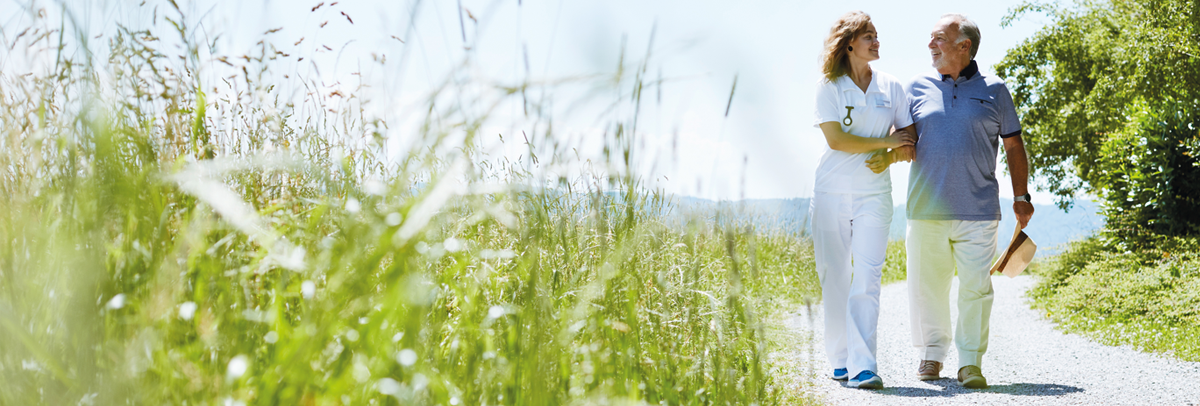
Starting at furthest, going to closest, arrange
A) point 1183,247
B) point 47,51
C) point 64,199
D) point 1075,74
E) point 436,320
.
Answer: point 1075,74 → point 1183,247 → point 47,51 → point 436,320 → point 64,199

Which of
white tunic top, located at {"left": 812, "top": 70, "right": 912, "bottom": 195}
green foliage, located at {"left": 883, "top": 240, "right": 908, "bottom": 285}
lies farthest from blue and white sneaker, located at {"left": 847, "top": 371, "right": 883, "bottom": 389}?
green foliage, located at {"left": 883, "top": 240, "right": 908, "bottom": 285}

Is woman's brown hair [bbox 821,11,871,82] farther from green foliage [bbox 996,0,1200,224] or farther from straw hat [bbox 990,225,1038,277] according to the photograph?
green foliage [bbox 996,0,1200,224]

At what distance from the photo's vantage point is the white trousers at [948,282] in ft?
12.4

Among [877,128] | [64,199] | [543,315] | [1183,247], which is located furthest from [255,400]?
[1183,247]

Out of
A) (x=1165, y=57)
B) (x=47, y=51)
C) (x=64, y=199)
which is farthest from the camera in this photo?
(x=1165, y=57)

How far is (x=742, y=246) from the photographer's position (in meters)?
3.65

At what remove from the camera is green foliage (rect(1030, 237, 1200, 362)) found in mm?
5570

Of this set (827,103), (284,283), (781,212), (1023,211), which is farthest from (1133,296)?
(284,283)

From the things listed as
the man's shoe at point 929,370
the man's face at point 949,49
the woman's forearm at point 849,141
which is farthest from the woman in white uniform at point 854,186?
the man's shoe at point 929,370

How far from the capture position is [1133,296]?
6.86 meters

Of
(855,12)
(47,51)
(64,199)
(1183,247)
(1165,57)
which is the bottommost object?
(1183,247)

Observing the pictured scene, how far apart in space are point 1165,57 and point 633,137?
13962 mm

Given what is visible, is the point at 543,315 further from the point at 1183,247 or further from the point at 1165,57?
the point at 1165,57

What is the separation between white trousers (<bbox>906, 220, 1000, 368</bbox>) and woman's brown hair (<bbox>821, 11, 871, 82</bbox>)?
100cm
